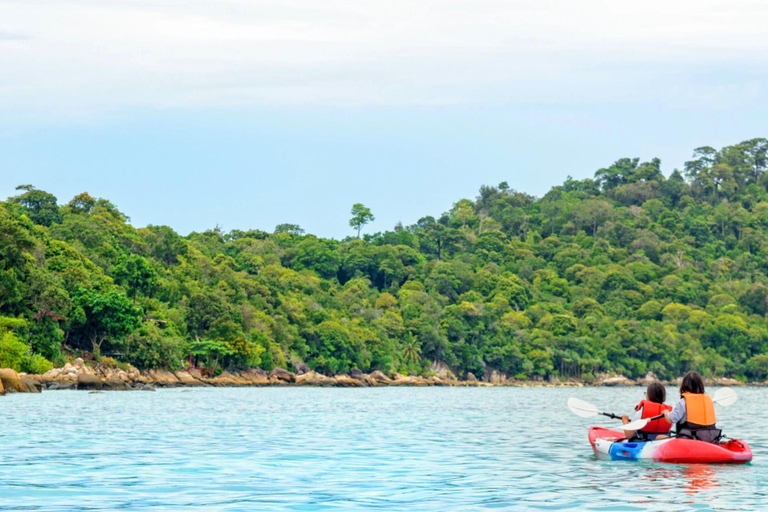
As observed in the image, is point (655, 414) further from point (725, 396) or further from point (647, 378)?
point (647, 378)

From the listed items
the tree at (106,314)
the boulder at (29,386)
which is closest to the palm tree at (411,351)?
the tree at (106,314)

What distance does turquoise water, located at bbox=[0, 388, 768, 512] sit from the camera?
12773 mm

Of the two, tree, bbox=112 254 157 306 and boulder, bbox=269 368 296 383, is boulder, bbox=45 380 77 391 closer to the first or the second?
tree, bbox=112 254 157 306

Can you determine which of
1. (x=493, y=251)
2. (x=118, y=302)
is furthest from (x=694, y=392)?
(x=493, y=251)

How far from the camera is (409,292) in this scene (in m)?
136

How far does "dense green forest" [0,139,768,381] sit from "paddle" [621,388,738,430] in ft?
146

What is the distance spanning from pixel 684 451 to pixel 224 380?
65.1m

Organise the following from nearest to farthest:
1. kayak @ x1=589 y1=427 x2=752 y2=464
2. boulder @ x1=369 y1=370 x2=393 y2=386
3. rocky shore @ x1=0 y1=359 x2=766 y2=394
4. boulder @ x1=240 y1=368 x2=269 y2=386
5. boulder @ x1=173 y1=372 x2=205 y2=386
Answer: kayak @ x1=589 y1=427 x2=752 y2=464 < rocky shore @ x1=0 y1=359 x2=766 y2=394 < boulder @ x1=173 y1=372 x2=205 y2=386 < boulder @ x1=240 y1=368 x2=269 y2=386 < boulder @ x1=369 y1=370 x2=393 y2=386

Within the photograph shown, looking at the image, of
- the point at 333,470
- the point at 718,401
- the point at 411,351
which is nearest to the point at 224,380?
the point at 411,351

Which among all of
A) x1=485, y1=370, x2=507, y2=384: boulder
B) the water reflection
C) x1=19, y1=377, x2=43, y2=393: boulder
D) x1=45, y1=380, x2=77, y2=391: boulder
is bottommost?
x1=485, y1=370, x2=507, y2=384: boulder

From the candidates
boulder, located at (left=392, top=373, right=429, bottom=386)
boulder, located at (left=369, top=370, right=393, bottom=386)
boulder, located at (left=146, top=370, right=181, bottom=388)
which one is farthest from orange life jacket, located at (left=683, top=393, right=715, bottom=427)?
boulder, located at (left=392, top=373, right=429, bottom=386)

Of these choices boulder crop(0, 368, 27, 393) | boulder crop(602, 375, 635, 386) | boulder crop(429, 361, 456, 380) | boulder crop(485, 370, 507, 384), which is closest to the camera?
boulder crop(0, 368, 27, 393)

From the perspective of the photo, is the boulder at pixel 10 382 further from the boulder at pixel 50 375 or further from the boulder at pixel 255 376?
the boulder at pixel 255 376

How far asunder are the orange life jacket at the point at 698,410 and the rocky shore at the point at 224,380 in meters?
34.7
